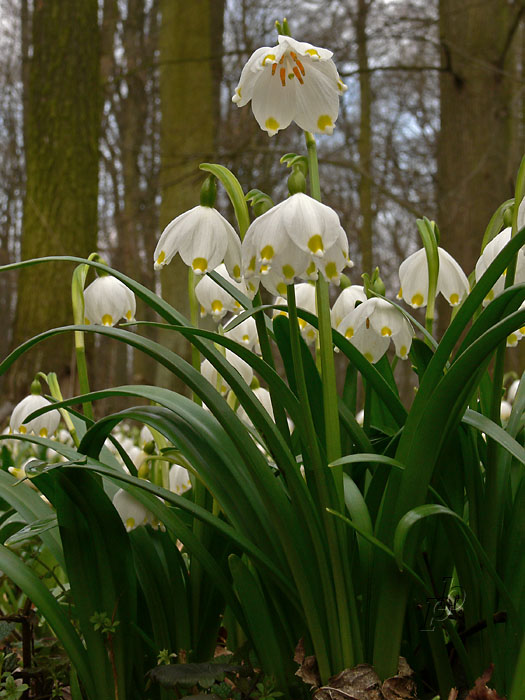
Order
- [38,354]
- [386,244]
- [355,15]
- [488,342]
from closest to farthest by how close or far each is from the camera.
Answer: [488,342]
[38,354]
[355,15]
[386,244]

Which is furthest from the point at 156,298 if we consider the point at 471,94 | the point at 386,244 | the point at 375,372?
the point at 386,244

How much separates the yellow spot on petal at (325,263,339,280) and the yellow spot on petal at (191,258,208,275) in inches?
8.5

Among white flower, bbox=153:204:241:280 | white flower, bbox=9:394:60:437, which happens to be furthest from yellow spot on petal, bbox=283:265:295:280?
white flower, bbox=9:394:60:437

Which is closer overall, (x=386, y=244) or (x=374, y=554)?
(x=374, y=554)

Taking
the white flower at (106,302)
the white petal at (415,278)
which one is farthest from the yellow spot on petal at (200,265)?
the white petal at (415,278)

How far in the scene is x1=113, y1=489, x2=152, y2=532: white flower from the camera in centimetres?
124

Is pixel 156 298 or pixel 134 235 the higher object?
pixel 134 235

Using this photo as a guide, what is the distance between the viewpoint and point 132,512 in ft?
4.07

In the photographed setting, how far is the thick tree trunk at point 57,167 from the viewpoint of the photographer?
185 inches

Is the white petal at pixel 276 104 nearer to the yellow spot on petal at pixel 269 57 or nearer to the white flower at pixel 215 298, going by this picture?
the yellow spot on petal at pixel 269 57

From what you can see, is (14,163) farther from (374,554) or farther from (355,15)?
(374,554)

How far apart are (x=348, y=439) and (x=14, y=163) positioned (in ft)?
45.2

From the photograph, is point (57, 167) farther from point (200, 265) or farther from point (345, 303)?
point (200, 265)

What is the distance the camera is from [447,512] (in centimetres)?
99
